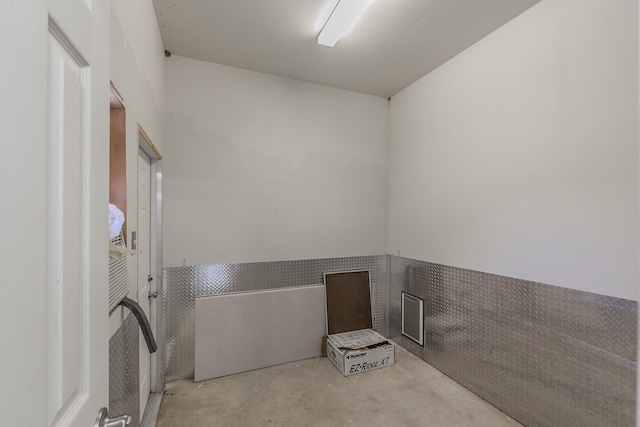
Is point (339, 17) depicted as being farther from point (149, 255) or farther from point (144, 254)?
point (149, 255)

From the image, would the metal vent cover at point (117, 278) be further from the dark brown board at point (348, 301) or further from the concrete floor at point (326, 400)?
the dark brown board at point (348, 301)

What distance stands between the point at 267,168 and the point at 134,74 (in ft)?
5.15

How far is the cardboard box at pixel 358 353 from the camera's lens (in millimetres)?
2695

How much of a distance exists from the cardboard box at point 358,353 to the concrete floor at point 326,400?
0.06 metres

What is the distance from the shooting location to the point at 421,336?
2980 millimetres

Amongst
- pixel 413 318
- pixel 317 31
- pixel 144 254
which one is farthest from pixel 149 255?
pixel 413 318

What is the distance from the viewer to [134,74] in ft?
4.87

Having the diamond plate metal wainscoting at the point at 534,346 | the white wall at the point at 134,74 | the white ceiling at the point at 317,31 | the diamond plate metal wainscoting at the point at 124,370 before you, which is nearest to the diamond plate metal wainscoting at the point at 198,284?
the white wall at the point at 134,74

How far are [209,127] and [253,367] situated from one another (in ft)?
7.90

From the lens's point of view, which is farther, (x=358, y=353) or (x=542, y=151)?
(x=358, y=353)

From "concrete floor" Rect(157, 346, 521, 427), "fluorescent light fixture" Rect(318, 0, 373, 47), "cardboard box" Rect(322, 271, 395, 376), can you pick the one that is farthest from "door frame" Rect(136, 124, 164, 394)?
"fluorescent light fixture" Rect(318, 0, 373, 47)

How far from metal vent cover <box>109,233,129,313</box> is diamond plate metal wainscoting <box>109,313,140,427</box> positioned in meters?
0.16

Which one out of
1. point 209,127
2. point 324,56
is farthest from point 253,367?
point 324,56

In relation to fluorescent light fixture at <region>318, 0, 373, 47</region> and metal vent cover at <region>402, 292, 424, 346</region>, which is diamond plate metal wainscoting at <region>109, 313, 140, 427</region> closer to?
fluorescent light fixture at <region>318, 0, 373, 47</region>
